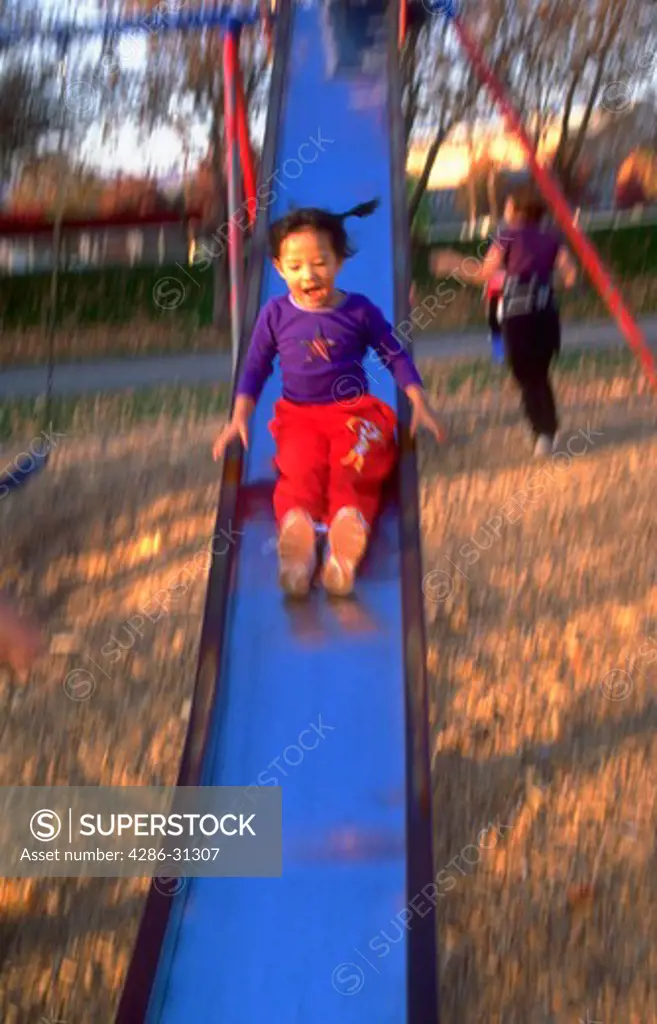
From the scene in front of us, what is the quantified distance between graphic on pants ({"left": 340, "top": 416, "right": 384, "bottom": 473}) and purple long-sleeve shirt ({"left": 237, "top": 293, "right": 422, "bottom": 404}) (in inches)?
7.2

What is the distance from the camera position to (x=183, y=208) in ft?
55.3

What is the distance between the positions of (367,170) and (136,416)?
5118 millimetres

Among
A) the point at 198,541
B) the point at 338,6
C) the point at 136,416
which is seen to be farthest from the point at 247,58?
the point at 198,541

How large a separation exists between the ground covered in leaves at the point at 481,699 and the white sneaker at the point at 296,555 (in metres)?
0.87

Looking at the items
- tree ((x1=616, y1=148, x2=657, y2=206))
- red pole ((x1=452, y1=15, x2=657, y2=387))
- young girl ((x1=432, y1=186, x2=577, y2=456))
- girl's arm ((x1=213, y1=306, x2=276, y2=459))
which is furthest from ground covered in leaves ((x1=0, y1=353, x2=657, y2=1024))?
tree ((x1=616, y1=148, x2=657, y2=206))

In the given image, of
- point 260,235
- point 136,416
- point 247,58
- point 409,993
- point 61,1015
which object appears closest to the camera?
point 409,993

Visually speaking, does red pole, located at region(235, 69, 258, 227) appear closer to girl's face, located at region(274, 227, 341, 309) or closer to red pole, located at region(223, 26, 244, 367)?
red pole, located at region(223, 26, 244, 367)

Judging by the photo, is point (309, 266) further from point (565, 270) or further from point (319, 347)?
point (565, 270)

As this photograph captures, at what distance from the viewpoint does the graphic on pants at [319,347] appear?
344 centimetres

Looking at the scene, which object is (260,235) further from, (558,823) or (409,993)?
(409,993)

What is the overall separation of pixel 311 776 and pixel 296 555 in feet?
2.42

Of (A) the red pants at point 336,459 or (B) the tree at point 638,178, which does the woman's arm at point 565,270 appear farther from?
(B) the tree at point 638,178

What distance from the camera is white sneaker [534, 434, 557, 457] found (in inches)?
244

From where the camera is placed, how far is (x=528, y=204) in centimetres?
527
